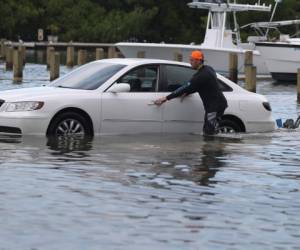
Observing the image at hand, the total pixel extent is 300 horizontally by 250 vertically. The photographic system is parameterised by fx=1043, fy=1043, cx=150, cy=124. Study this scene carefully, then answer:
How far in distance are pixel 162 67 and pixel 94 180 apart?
4944 mm

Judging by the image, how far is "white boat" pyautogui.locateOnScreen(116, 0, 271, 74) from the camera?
150 feet

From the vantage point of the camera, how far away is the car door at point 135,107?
15409mm

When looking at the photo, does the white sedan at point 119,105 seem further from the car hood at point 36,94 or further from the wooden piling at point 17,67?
the wooden piling at point 17,67

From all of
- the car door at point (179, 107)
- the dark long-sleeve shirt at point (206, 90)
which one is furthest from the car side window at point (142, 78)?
the dark long-sleeve shirt at point (206, 90)

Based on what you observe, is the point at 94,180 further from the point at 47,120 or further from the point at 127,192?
the point at 47,120

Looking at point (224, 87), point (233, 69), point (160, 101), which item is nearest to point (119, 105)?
point (160, 101)

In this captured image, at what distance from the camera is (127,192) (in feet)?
34.5

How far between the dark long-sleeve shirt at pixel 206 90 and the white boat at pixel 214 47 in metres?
28.8

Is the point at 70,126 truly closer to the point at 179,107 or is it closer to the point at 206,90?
the point at 179,107

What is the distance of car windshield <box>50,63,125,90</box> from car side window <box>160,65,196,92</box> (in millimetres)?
732

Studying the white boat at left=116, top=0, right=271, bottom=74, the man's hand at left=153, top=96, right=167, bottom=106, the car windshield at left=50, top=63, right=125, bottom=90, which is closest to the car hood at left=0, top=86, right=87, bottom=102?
the car windshield at left=50, top=63, right=125, bottom=90

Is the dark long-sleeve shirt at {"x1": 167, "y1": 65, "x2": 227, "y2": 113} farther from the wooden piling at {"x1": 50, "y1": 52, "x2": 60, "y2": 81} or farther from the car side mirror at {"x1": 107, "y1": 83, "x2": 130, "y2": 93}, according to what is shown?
the wooden piling at {"x1": 50, "y1": 52, "x2": 60, "y2": 81}

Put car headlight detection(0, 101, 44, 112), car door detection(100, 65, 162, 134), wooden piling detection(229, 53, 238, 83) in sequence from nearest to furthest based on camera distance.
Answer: car headlight detection(0, 101, 44, 112) < car door detection(100, 65, 162, 134) < wooden piling detection(229, 53, 238, 83)

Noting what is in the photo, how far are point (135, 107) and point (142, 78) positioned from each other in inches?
21.5
